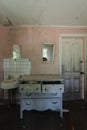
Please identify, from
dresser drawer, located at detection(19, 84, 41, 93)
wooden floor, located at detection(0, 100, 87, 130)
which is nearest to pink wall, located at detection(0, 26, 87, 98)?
wooden floor, located at detection(0, 100, 87, 130)

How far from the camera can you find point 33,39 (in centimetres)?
458

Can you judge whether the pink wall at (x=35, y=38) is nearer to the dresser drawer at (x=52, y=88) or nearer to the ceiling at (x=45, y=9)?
the ceiling at (x=45, y=9)

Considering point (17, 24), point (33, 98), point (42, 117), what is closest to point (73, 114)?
point (42, 117)

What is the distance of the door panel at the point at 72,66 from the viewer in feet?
15.3

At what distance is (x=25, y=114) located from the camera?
362 centimetres

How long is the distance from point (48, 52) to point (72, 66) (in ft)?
2.78

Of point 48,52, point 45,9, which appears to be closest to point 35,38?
point 48,52

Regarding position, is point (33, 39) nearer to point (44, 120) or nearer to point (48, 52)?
point (48, 52)

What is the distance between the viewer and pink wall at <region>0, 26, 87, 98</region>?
4.56m

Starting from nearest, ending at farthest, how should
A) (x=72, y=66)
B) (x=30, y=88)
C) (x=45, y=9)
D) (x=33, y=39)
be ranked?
(x=45, y=9)
(x=30, y=88)
(x=33, y=39)
(x=72, y=66)

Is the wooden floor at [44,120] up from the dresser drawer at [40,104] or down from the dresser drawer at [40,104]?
down

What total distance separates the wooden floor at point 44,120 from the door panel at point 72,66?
789 millimetres

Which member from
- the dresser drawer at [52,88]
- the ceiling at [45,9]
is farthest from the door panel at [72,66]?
the dresser drawer at [52,88]

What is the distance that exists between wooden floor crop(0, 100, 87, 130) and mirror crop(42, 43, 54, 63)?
144 cm
